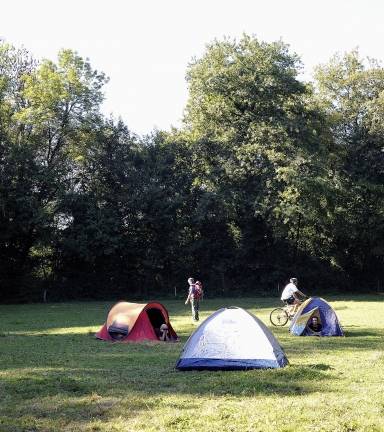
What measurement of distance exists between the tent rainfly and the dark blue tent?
5467 millimetres

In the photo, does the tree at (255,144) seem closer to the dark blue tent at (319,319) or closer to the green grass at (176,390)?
the dark blue tent at (319,319)

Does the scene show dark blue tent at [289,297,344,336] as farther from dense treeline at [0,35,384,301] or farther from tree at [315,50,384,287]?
tree at [315,50,384,287]

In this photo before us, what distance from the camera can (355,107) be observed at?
1633 inches

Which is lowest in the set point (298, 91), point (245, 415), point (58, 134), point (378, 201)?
point (245, 415)

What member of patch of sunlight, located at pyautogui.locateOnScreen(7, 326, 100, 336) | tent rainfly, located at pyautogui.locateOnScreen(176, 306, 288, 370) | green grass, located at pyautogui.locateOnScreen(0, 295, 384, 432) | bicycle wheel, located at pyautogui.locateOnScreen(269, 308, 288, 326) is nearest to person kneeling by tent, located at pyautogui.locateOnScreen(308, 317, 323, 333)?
green grass, located at pyautogui.locateOnScreen(0, 295, 384, 432)

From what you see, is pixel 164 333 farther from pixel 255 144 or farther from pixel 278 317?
pixel 255 144

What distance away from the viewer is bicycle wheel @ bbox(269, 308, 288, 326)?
19.9 m

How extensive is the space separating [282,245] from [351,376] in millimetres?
30364

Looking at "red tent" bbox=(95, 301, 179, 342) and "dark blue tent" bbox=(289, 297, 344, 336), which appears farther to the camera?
"dark blue tent" bbox=(289, 297, 344, 336)

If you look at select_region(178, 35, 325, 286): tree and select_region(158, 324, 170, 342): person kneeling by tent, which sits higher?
select_region(178, 35, 325, 286): tree

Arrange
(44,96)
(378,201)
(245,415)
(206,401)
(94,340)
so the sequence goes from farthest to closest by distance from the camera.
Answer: (378,201) → (44,96) → (94,340) → (206,401) → (245,415)

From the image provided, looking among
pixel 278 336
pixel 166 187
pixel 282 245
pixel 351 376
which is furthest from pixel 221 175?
pixel 351 376

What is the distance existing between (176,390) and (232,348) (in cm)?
234

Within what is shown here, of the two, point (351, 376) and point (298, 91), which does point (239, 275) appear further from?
point (351, 376)
